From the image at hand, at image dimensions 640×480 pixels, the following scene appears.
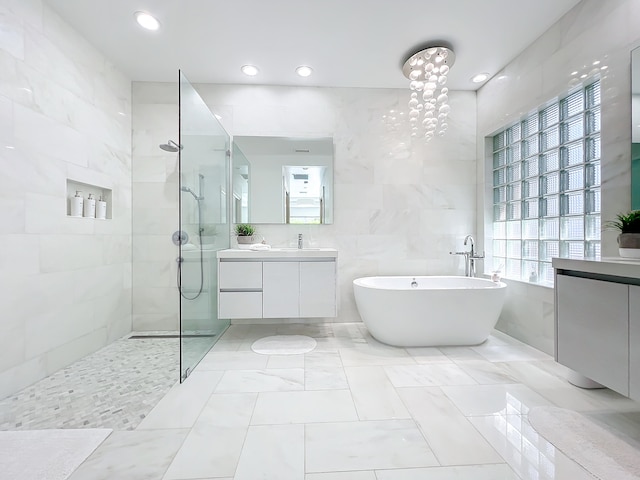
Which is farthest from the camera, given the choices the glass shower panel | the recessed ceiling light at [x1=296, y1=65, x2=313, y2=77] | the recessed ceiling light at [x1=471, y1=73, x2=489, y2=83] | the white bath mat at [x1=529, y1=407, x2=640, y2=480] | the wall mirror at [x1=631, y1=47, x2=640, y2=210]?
the recessed ceiling light at [x1=471, y1=73, x2=489, y2=83]

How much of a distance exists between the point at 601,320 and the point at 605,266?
0.89 ft

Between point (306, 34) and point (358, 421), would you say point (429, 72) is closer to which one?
point (306, 34)

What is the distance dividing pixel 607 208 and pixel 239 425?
254cm

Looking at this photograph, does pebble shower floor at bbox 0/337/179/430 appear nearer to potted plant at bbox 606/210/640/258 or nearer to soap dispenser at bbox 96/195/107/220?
soap dispenser at bbox 96/195/107/220

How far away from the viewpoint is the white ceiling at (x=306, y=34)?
1.99 meters

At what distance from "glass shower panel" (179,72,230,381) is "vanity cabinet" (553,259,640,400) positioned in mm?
2272

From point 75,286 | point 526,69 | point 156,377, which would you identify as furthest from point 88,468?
point 526,69

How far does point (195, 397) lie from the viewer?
165 cm

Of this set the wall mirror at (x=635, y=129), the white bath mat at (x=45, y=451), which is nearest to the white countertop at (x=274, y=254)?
the white bath mat at (x=45, y=451)

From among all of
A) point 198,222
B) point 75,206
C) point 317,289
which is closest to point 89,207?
point 75,206

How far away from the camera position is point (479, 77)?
9.39ft

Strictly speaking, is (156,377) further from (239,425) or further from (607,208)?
(607,208)

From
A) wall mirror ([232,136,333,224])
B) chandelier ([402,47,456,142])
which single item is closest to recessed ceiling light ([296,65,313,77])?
wall mirror ([232,136,333,224])

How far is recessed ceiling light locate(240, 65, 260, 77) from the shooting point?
8.82ft
